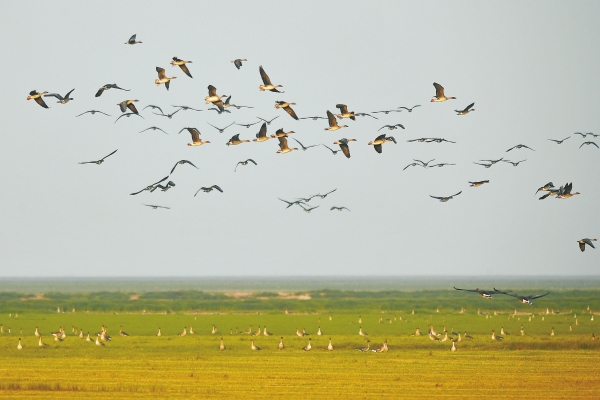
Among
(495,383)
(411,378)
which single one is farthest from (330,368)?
(495,383)

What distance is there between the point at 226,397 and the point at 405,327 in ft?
91.8

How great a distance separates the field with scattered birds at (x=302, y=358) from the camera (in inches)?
1215

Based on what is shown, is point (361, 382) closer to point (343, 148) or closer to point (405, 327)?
point (343, 148)

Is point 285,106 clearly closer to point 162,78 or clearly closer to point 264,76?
point 264,76

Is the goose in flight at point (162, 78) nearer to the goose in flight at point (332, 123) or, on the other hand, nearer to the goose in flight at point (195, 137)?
the goose in flight at point (195, 137)

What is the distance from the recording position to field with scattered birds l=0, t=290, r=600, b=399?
3086 cm

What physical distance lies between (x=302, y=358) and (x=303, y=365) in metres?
2.47

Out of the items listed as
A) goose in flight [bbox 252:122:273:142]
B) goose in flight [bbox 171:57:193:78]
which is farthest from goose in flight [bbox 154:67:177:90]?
goose in flight [bbox 252:122:273:142]

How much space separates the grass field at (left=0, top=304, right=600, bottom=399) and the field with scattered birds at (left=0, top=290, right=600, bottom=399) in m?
0.05

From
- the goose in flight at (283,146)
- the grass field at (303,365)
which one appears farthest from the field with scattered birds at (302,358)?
the goose in flight at (283,146)

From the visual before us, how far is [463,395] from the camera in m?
29.9

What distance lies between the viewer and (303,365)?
3712 centimetres

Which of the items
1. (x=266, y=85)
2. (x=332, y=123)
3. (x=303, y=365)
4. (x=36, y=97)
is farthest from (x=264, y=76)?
(x=303, y=365)

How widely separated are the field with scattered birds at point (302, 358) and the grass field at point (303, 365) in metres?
0.05
